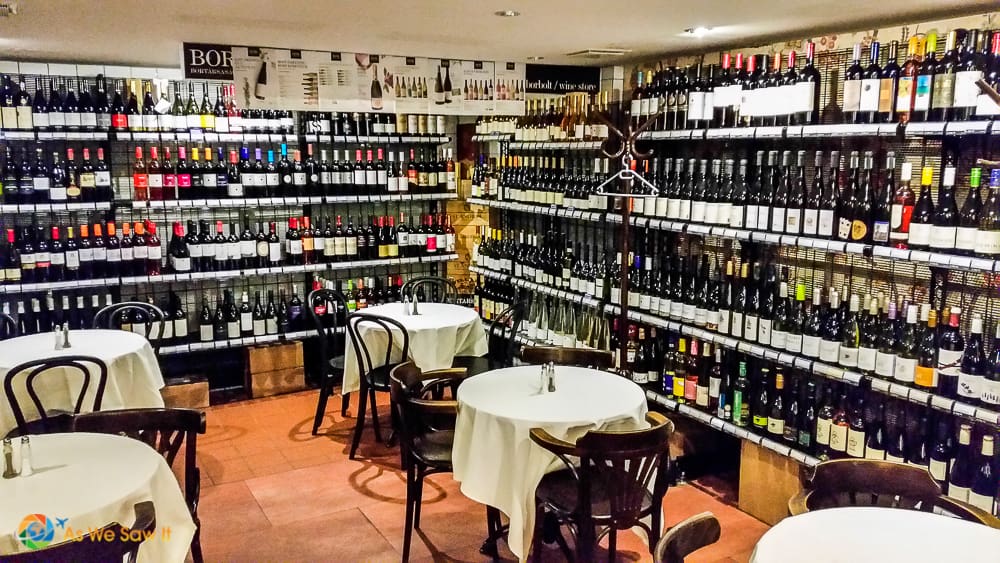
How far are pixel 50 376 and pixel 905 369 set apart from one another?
13.7 feet

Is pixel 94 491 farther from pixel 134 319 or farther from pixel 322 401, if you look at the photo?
pixel 134 319

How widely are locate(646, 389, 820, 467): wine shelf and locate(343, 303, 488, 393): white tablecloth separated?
1285 mm

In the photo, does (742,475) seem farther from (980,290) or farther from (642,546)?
(980,290)

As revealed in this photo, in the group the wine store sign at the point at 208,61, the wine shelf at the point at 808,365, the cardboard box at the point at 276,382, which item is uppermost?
the wine store sign at the point at 208,61

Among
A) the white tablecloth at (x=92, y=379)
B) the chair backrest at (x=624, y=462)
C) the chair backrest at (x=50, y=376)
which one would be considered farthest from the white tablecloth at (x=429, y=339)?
the chair backrest at (x=624, y=462)

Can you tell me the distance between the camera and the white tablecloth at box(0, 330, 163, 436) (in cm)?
412

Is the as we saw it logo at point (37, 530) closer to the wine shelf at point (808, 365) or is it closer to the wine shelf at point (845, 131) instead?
the wine shelf at point (808, 365)

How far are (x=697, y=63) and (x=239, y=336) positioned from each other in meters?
4.07

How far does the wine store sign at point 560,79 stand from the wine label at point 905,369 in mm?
3020

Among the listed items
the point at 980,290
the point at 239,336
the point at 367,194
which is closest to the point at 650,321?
the point at 980,290

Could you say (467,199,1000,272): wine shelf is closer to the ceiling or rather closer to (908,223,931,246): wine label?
(908,223,931,246): wine label

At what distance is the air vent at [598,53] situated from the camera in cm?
494

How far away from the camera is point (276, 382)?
647 cm

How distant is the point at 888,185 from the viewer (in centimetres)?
378
